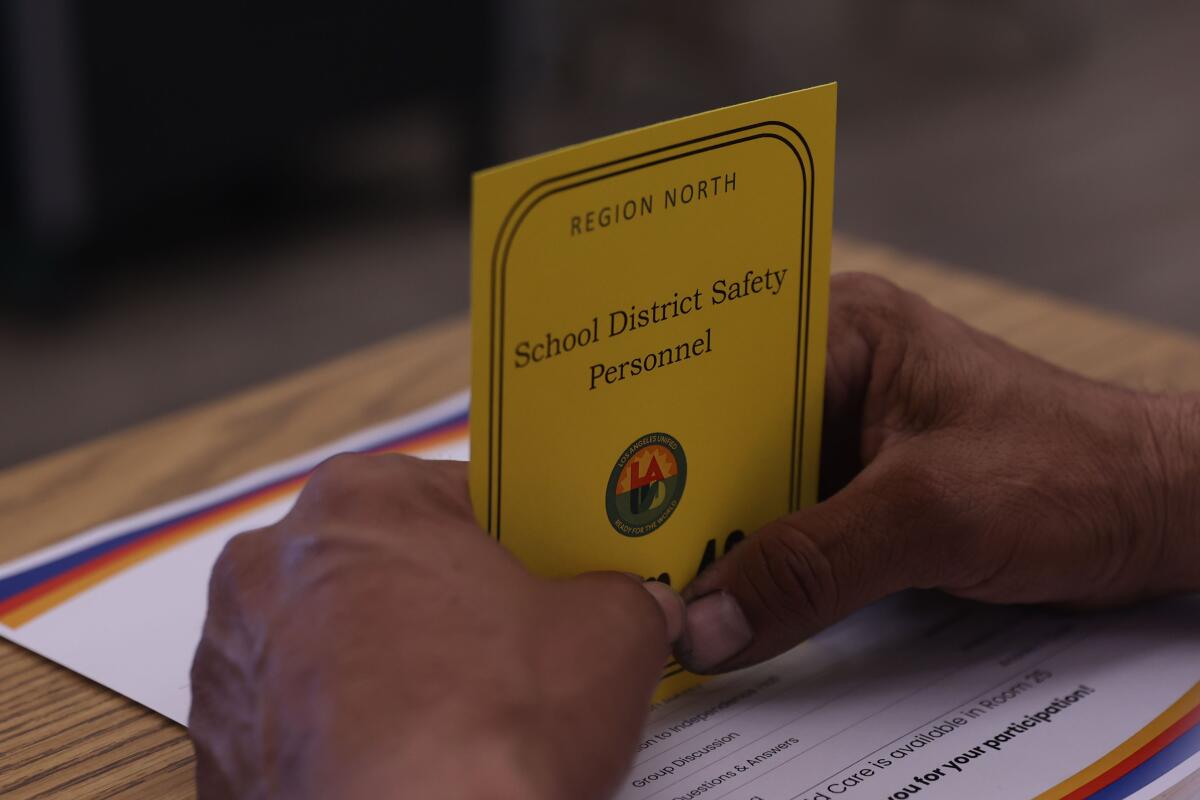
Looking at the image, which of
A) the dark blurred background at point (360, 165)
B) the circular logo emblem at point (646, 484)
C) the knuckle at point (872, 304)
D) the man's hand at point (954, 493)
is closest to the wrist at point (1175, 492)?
the man's hand at point (954, 493)

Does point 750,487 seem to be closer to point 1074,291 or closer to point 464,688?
point 464,688

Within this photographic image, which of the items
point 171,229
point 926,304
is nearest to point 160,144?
point 171,229

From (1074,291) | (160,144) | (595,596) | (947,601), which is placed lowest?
(1074,291)

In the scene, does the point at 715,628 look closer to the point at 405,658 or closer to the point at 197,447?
the point at 405,658

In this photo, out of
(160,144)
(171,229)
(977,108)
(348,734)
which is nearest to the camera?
(348,734)

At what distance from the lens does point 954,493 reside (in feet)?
1.96

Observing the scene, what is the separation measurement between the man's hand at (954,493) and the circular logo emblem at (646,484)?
0.12 feet

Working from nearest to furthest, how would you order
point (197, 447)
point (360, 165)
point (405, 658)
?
point (405, 658) < point (197, 447) < point (360, 165)

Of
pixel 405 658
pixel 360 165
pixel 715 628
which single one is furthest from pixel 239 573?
pixel 360 165

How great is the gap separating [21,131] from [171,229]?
543mm

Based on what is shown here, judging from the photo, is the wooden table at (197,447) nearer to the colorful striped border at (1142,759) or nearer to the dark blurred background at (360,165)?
the colorful striped border at (1142,759)

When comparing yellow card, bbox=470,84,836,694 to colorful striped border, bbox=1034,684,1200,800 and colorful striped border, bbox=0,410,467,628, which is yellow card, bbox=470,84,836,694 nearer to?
colorful striped border, bbox=1034,684,1200,800

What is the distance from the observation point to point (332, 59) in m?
2.53

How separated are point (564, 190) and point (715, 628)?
0.63 feet
